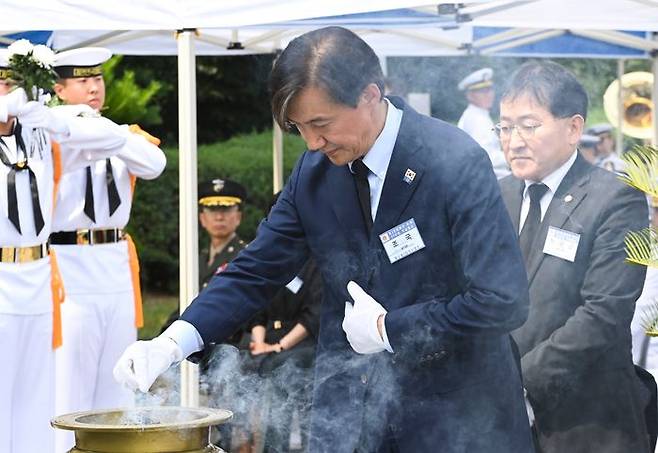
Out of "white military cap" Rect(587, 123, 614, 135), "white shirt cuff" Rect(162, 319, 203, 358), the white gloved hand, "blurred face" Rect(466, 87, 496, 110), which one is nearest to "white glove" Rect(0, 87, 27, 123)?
the white gloved hand

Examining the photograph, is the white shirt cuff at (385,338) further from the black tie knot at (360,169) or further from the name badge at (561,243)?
the name badge at (561,243)

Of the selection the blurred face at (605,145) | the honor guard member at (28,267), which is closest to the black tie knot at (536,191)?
the honor guard member at (28,267)

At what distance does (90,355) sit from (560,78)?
3.00 meters

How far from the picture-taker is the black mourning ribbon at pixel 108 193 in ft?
21.2

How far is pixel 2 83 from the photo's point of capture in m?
6.01

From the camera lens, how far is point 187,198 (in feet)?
20.6

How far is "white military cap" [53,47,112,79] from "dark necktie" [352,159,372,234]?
3579mm

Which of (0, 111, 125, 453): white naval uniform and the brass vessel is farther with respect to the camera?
(0, 111, 125, 453): white naval uniform

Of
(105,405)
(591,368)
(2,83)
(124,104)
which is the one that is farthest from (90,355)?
(124,104)

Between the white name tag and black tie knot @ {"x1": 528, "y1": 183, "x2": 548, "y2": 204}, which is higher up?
black tie knot @ {"x1": 528, "y1": 183, "x2": 548, "y2": 204}

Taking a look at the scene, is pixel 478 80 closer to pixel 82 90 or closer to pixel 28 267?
pixel 82 90

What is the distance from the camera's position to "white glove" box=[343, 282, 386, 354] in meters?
3.38

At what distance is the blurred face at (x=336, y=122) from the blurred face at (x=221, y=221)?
15.3 ft

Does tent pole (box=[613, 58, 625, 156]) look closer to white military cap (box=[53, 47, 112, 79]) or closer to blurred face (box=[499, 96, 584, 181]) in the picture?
white military cap (box=[53, 47, 112, 79])
